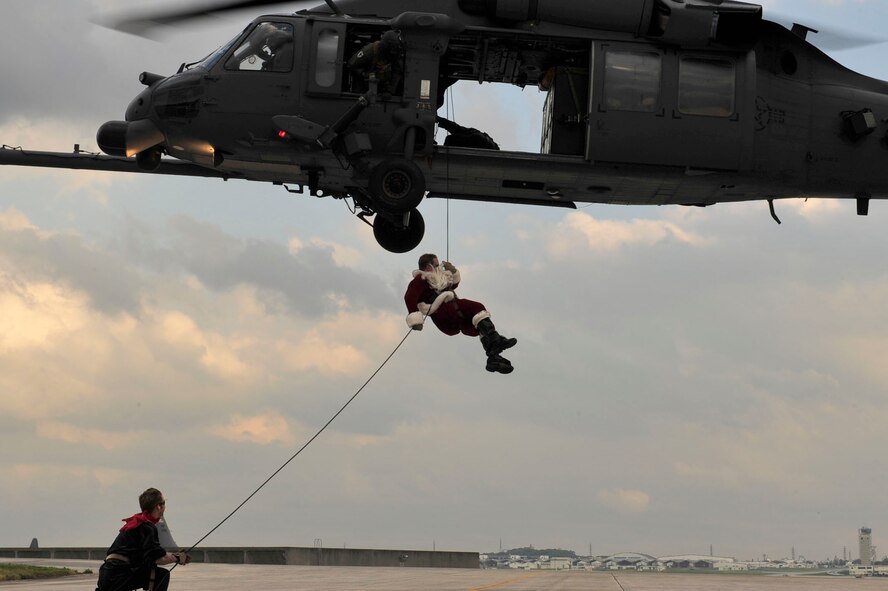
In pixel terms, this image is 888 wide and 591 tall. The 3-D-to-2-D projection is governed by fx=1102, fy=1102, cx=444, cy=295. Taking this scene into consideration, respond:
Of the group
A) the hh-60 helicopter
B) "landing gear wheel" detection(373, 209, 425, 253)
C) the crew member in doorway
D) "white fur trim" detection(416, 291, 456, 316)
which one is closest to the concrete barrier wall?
"landing gear wheel" detection(373, 209, 425, 253)

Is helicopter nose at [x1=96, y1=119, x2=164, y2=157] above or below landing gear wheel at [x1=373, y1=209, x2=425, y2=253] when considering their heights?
above

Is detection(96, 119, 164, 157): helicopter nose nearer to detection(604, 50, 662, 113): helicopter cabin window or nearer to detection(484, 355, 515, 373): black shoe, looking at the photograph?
detection(484, 355, 515, 373): black shoe

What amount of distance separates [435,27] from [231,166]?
3.76 metres

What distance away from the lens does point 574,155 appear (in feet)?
53.8

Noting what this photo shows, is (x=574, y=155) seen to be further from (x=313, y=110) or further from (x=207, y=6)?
(x=207, y=6)

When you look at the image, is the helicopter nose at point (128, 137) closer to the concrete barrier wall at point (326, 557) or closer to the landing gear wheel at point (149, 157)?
the landing gear wheel at point (149, 157)

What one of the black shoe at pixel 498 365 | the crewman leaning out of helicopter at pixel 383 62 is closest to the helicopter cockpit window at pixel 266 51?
the crewman leaning out of helicopter at pixel 383 62

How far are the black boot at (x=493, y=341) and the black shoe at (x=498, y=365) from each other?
0.05 meters

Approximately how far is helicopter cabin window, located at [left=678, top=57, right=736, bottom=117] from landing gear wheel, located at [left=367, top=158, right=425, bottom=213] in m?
4.00

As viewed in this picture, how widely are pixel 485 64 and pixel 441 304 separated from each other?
505 centimetres

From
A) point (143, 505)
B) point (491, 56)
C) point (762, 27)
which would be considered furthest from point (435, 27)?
point (143, 505)

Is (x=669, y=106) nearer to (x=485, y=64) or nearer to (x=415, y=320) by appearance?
(x=485, y=64)

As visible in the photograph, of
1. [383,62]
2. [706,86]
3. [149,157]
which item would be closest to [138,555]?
[383,62]

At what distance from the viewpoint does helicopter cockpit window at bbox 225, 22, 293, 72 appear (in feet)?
52.3
